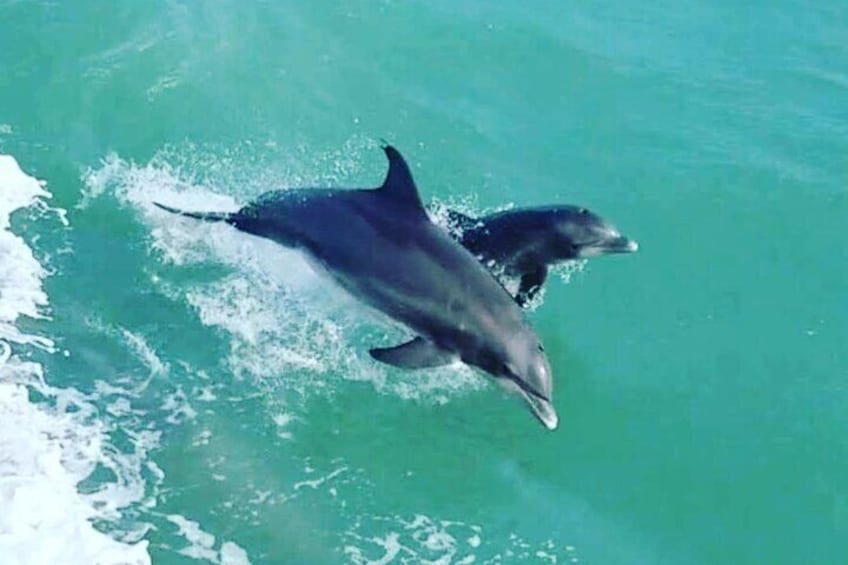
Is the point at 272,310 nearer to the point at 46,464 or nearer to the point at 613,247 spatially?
the point at 46,464

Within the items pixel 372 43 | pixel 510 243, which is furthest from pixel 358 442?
pixel 372 43

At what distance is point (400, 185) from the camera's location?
12547 mm

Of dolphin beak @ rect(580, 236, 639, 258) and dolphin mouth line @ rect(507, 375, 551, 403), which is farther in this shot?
dolphin beak @ rect(580, 236, 639, 258)

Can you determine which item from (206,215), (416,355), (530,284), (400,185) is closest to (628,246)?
(530,284)

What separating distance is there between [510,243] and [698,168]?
159 inches

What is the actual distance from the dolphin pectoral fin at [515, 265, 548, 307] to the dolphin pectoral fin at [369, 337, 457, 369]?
6.31 ft

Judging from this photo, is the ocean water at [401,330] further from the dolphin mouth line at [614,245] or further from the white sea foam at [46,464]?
the dolphin mouth line at [614,245]

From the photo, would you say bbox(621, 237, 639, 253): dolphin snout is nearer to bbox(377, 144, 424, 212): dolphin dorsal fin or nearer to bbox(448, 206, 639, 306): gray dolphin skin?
bbox(448, 206, 639, 306): gray dolphin skin

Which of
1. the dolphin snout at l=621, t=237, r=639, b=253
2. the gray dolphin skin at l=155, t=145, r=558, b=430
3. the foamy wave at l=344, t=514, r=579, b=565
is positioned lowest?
the foamy wave at l=344, t=514, r=579, b=565

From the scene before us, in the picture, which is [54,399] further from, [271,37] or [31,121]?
[271,37]

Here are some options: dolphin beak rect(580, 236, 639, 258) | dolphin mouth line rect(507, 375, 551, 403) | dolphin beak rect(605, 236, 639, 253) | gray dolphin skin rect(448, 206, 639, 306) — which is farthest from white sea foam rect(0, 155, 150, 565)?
dolphin beak rect(605, 236, 639, 253)

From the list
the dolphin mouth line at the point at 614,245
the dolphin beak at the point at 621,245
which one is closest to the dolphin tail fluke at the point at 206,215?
the dolphin mouth line at the point at 614,245

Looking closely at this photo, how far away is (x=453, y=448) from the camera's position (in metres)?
12.7

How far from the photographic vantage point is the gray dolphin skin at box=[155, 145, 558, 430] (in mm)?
11953
